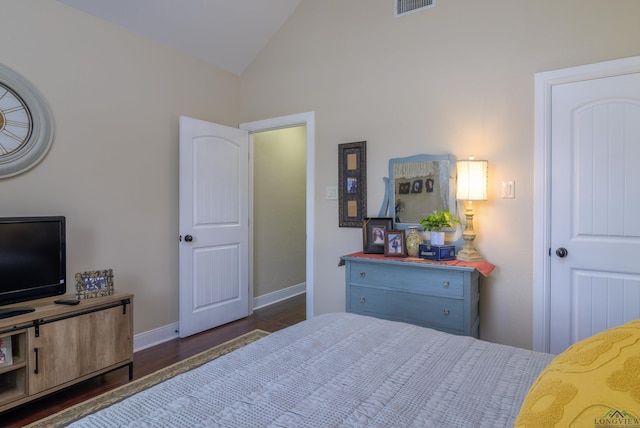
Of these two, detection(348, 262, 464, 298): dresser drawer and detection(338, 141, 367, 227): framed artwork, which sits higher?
detection(338, 141, 367, 227): framed artwork

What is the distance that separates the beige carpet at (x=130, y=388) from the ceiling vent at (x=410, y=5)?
3.08m

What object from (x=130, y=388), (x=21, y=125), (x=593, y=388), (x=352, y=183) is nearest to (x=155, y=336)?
(x=130, y=388)

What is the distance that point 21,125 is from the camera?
250cm

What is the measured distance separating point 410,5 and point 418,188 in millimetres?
1485

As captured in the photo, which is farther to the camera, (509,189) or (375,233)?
(375,233)

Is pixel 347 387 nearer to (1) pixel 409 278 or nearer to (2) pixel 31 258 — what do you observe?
(1) pixel 409 278

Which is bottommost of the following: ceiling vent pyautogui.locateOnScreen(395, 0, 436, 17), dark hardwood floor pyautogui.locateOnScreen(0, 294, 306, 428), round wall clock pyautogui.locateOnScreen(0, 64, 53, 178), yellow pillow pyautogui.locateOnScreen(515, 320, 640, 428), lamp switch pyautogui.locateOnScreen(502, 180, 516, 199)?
dark hardwood floor pyautogui.locateOnScreen(0, 294, 306, 428)

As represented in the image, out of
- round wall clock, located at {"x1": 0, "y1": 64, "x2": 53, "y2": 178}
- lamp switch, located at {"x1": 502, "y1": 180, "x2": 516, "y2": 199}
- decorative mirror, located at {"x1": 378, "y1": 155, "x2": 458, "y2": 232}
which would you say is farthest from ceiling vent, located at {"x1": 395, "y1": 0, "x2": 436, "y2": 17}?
round wall clock, located at {"x1": 0, "y1": 64, "x2": 53, "y2": 178}

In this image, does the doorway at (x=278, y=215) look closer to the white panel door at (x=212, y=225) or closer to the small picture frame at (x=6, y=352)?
the white panel door at (x=212, y=225)

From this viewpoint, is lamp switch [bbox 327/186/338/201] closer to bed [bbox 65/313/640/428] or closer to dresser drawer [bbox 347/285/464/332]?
dresser drawer [bbox 347/285/464/332]

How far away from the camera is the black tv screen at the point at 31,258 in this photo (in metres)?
2.23

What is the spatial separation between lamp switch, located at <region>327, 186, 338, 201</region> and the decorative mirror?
0.47m

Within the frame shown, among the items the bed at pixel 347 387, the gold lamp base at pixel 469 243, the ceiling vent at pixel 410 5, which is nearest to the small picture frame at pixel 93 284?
the bed at pixel 347 387

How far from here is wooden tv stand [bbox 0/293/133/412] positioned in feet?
6.98
